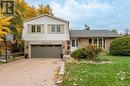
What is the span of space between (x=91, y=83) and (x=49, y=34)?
45.8 m

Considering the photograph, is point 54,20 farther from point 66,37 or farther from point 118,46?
point 118,46

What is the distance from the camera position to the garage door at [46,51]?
201 feet

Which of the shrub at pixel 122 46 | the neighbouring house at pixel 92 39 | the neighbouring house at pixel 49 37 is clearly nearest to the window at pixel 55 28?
the neighbouring house at pixel 49 37

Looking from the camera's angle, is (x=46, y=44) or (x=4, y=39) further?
(x=46, y=44)

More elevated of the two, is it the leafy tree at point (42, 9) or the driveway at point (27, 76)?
the leafy tree at point (42, 9)

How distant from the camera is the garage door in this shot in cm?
6112

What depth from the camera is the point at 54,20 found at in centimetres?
6194

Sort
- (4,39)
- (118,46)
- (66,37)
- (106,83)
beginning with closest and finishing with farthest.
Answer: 1. (106,83)
2. (4,39)
3. (118,46)
4. (66,37)

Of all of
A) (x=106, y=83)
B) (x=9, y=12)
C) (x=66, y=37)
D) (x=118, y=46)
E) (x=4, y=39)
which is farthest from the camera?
(x=66, y=37)

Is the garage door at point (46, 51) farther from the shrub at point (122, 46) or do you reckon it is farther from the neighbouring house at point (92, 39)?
the shrub at point (122, 46)

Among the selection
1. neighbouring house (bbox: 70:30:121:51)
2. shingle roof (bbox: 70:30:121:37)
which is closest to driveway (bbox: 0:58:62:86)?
neighbouring house (bbox: 70:30:121:51)

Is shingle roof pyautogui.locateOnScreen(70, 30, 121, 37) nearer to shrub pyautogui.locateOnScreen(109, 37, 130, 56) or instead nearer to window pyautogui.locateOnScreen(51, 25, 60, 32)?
window pyautogui.locateOnScreen(51, 25, 60, 32)

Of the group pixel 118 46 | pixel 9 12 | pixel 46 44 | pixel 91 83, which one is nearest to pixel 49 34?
pixel 46 44

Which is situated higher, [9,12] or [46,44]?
[9,12]
